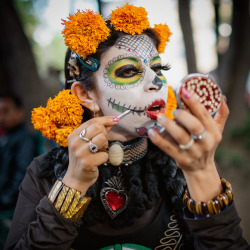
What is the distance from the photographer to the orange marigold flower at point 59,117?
1586mm

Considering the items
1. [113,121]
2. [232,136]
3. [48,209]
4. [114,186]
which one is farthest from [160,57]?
[232,136]

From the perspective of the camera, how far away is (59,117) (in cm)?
160

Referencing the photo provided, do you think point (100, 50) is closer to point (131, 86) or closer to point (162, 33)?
point (131, 86)

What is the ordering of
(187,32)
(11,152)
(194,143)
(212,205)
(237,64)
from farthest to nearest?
(237,64)
(187,32)
(11,152)
(212,205)
(194,143)

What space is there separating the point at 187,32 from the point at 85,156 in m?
5.28

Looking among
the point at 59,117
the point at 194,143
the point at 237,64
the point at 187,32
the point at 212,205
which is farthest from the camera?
the point at 237,64

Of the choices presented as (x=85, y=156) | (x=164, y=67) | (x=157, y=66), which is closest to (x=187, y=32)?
(x=164, y=67)

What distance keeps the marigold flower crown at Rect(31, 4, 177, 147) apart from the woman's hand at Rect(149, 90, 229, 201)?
28.3 inches

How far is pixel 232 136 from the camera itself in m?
7.16

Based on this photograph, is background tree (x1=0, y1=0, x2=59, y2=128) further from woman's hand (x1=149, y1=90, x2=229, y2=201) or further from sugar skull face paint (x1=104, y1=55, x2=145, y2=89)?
woman's hand (x1=149, y1=90, x2=229, y2=201)

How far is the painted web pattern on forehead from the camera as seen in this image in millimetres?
1525

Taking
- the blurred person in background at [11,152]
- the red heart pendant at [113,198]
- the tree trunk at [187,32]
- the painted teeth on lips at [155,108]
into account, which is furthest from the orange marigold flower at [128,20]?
the tree trunk at [187,32]

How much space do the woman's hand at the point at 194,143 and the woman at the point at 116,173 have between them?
0.01 metres

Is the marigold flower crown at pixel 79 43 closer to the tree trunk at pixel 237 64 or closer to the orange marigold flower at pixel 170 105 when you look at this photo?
the orange marigold flower at pixel 170 105
